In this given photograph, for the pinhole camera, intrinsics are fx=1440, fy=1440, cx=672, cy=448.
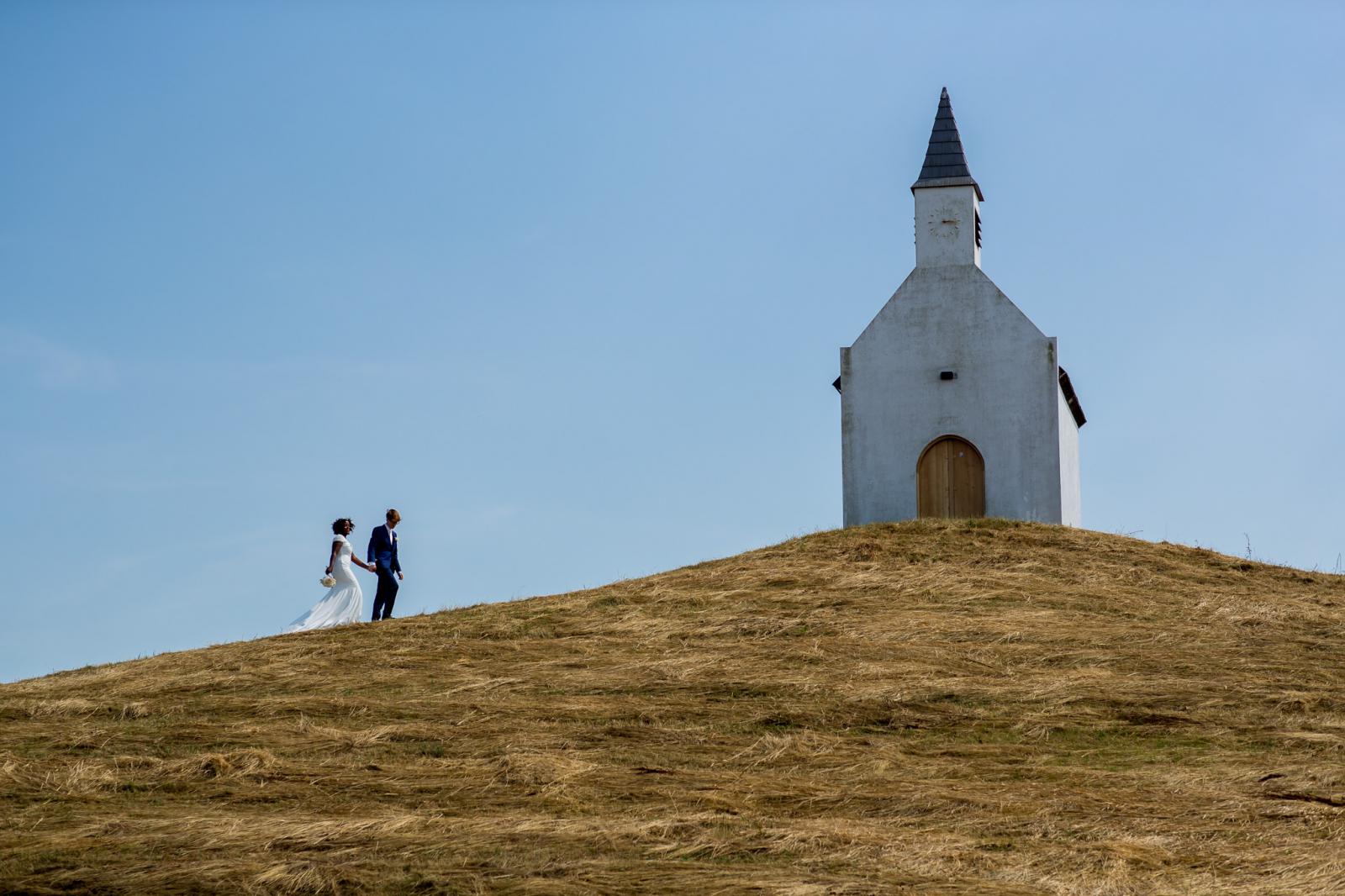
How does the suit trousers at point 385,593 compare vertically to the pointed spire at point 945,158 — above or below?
below

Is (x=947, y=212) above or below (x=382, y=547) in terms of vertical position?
above

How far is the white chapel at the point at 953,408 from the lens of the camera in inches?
1092

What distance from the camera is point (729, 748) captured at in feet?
43.3

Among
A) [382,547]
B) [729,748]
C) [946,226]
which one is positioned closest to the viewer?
[729,748]

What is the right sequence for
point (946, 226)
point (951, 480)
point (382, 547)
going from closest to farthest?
point (382, 547)
point (951, 480)
point (946, 226)

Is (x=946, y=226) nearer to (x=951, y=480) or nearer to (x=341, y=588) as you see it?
(x=951, y=480)

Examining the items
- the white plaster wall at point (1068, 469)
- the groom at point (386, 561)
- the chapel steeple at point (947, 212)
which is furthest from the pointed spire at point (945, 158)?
the groom at point (386, 561)

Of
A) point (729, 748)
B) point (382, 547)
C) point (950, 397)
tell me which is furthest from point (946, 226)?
point (729, 748)

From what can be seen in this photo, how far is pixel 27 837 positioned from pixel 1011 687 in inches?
375

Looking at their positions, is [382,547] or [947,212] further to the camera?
[947,212]

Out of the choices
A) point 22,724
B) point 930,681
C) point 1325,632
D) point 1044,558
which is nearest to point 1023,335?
point 1044,558

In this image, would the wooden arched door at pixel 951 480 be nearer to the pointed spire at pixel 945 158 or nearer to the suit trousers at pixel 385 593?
the pointed spire at pixel 945 158

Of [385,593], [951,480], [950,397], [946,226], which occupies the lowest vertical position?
[385,593]

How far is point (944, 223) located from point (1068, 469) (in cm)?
563
